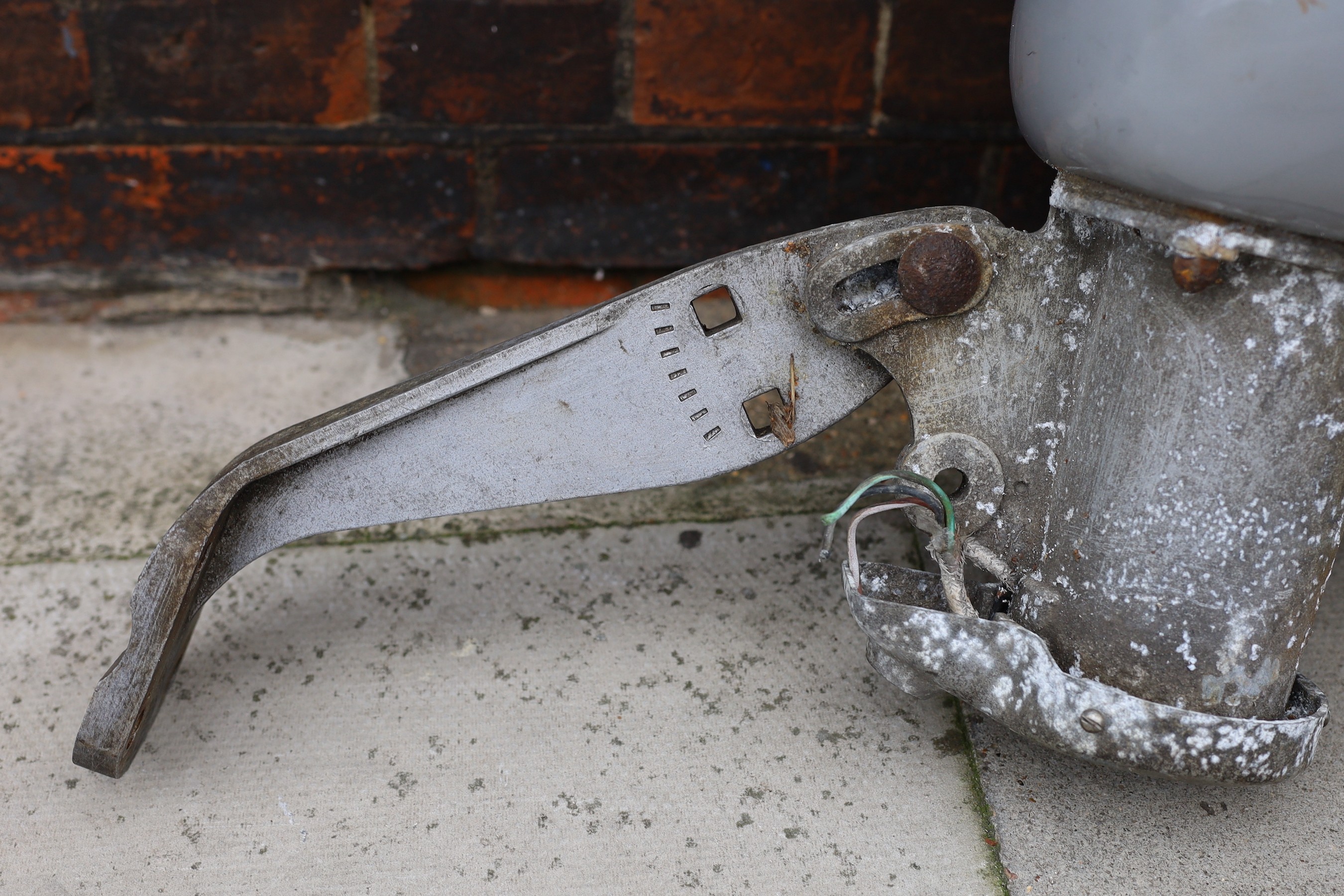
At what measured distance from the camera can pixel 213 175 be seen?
1356mm

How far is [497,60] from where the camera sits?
4.32ft

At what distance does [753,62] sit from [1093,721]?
0.91 metres

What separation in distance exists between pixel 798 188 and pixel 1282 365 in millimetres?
795

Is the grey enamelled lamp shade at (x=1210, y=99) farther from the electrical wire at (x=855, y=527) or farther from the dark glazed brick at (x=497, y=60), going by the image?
the dark glazed brick at (x=497, y=60)

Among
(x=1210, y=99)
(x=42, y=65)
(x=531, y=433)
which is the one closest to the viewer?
(x=1210, y=99)

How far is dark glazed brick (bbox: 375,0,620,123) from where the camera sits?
50.8 inches

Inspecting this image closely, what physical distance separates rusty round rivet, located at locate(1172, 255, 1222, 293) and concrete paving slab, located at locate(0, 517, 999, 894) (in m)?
0.41

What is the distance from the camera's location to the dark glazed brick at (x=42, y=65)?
1261mm

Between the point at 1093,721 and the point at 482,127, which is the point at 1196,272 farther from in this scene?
the point at 482,127

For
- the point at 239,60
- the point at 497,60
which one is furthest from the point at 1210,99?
the point at 239,60

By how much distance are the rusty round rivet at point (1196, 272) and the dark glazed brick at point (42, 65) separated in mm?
1246

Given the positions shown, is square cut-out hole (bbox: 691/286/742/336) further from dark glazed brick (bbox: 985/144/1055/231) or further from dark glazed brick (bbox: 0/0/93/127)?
dark glazed brick (bbox: 0/0/93/127)

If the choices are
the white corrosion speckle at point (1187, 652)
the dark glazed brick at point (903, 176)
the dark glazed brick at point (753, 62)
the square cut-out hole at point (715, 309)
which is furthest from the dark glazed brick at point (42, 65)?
the white corrosion speckle at point (1187, 652)

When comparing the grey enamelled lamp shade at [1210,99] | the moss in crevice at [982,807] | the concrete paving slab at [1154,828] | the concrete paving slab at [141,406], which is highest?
the grey enamelled lamp shade at [1210,99]
